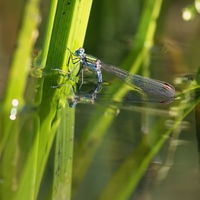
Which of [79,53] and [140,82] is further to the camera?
[140,82]

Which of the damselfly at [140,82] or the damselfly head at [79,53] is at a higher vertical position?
the damselfly head at [79,53]

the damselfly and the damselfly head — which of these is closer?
the damselfly head

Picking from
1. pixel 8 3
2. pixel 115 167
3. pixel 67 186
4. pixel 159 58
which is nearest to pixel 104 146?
pixel 115 167

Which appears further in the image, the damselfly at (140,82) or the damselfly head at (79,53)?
the damselfly at (140,82)

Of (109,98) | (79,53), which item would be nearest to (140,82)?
(109,98)

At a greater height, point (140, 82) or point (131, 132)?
point (140, 82)

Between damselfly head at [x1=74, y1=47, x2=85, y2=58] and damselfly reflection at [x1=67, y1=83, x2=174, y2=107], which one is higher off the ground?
damselfly head at [x1=74, y1=47, x2=85, y2=58]

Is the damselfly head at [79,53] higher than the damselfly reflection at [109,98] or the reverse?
higher

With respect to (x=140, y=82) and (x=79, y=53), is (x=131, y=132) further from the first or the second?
(x=79, y=53)

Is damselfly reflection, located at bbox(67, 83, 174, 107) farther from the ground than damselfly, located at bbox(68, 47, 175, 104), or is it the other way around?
damselfly, located at bbox(68, 47, 175, 104)

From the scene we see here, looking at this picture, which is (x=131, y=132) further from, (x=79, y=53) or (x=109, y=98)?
(x=79, y=53)

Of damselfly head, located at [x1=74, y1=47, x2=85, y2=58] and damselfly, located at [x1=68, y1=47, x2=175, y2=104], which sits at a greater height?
damselfly head, located at [x1=74, y1=47, x2=85, y2=58]

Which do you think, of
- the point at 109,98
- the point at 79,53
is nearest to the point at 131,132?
→ the point at 109,98
